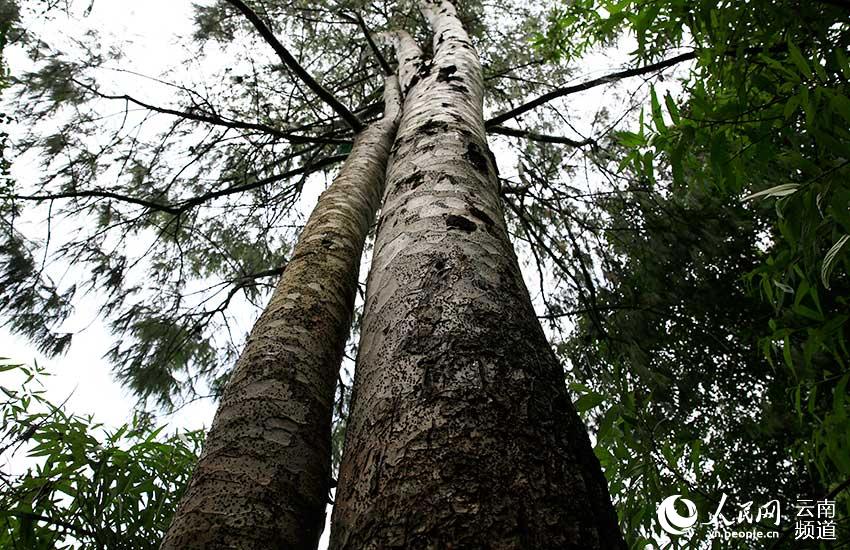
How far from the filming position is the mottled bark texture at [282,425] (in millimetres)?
742

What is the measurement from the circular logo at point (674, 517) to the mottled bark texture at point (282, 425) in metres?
1.03

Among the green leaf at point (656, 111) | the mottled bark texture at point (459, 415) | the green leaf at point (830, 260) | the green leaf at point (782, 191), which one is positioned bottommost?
the mottled bark texture at point (459, 415)

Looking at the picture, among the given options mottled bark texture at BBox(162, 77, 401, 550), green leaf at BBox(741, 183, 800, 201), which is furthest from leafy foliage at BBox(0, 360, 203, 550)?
green leaf at BBox(741, 183, 800, 201)

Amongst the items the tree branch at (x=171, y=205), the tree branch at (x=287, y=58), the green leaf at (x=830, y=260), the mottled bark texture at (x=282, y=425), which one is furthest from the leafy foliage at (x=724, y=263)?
the tree branch at (x=171, y=205)

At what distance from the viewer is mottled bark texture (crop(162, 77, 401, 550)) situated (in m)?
0.74

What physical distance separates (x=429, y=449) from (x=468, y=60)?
212 centimetres

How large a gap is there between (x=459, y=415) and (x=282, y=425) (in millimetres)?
462

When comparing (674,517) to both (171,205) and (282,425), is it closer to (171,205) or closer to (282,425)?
(282,425)

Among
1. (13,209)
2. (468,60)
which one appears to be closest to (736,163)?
(468,60)

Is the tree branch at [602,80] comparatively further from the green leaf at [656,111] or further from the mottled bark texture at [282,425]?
the mottled bark texture at [282,425]

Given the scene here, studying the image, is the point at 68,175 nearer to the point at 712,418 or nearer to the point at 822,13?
the point at 822,13

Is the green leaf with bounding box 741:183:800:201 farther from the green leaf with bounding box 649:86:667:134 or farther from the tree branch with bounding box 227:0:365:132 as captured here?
the tree branch with bounding box 227:0:365:132

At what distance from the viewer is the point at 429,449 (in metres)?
0.52

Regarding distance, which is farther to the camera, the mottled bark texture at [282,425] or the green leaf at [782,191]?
the green leaf at [782,191]
